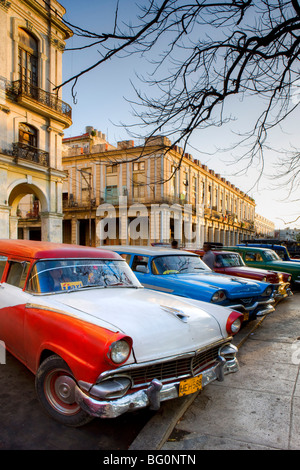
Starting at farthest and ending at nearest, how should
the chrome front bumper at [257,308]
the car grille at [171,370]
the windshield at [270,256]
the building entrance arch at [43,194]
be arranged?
the building entrance arch at [43,194] < the windshield at [270,256] < the chrome front bumper at [257,308] < the car grille at [171,370]

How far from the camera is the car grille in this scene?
99.0 inches

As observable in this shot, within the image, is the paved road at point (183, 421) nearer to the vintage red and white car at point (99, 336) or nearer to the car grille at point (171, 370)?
the vintage red and white car at point (99, 336)

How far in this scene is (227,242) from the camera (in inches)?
1853

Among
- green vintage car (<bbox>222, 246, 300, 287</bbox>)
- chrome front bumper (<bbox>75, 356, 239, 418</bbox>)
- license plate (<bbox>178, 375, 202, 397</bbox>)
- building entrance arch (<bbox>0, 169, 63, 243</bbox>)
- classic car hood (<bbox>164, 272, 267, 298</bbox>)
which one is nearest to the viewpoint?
chrome front bumper (<bbox>75, 356, 239, 418</bbox>)

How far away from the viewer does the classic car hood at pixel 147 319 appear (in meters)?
2.59

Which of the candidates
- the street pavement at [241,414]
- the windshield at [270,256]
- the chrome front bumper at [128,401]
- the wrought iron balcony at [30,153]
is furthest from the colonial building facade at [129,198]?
the chrome front bumper at [128,401]

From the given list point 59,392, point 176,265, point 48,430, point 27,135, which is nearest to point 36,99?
point 27,135

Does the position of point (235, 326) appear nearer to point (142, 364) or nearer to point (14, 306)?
point (142, 364)

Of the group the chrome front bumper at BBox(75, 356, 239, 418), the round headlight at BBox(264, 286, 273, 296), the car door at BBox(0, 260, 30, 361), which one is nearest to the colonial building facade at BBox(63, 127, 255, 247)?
the round headlight at BBox(264, 286, 273, 296)

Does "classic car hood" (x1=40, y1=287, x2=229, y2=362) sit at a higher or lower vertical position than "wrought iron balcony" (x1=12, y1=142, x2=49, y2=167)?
lower

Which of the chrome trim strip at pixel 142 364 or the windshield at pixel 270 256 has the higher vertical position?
the windshield at pixel 270 256

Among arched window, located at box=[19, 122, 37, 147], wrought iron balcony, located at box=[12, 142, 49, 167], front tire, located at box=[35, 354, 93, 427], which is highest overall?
arched window, located at box=[19, 122, 37, 147]

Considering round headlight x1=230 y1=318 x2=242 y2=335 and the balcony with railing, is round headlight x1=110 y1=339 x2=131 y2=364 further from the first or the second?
the balcony with railing

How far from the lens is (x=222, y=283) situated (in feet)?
17.7
